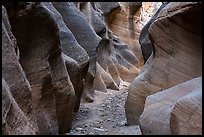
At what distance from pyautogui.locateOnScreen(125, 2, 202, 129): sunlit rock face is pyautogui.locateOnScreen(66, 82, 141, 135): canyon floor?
630 millimetres

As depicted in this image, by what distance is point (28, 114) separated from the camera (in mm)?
5055

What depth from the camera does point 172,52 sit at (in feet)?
25.0

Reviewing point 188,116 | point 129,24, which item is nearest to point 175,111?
point 188,116

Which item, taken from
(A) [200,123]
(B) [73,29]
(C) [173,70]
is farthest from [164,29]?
(B) [73,29]

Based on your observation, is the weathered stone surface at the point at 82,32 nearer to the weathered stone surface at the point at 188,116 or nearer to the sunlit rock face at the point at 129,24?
the weathered stone surface at the point at 188,116

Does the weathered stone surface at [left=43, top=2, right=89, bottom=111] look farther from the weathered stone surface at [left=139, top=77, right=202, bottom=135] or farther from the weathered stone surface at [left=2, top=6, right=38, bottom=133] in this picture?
the weathered stone surface at [left=2, top=6, right=38, bottom=133]

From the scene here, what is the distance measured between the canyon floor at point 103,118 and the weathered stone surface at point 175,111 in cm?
96

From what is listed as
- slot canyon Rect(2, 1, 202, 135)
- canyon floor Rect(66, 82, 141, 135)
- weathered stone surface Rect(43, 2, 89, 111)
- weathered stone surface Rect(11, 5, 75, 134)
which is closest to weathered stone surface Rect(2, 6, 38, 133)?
slot canyon Rect(2, 1, 202, 135)

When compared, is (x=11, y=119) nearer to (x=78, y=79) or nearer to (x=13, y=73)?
(x=13, y=73)

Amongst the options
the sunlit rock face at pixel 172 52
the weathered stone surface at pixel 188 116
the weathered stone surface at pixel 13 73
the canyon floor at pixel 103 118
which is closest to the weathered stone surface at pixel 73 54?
the canyon floor at pixel 103 118

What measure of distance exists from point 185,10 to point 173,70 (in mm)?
1442

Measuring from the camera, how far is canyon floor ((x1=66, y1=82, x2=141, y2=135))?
782 centimetres

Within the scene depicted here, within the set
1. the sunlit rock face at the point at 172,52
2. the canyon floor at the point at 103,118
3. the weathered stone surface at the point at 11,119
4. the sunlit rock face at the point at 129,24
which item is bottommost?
the sunlit rock face at the point at 129,24

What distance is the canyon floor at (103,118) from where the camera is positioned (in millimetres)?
7818
